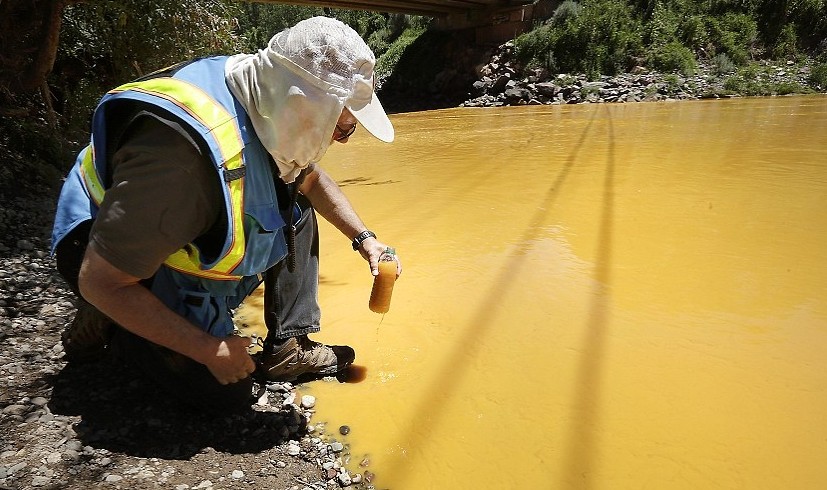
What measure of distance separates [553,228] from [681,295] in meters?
1.19

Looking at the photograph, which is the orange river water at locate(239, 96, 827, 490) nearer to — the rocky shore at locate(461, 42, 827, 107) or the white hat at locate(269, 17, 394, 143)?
the white hat at locate(269, 17, 394, 143)

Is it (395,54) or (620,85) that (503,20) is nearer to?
(620,85)

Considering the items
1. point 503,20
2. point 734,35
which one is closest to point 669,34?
point 734,35

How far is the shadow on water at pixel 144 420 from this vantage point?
1.58 metres

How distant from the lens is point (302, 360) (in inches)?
79.0

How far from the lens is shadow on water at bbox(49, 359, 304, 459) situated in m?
1.58

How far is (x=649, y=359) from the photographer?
2062 mm

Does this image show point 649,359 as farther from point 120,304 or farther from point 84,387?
point 84,387

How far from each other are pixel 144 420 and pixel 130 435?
73 mm

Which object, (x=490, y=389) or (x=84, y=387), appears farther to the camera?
(x=490, y=389)

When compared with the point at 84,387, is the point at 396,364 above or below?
below

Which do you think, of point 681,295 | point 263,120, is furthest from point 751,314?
point 263,120

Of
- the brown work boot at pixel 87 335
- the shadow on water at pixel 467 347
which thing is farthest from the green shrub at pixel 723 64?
the brown work boot at pixel 87 335

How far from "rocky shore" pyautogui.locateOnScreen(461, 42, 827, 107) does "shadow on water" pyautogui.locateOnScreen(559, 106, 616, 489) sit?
43.5ft
